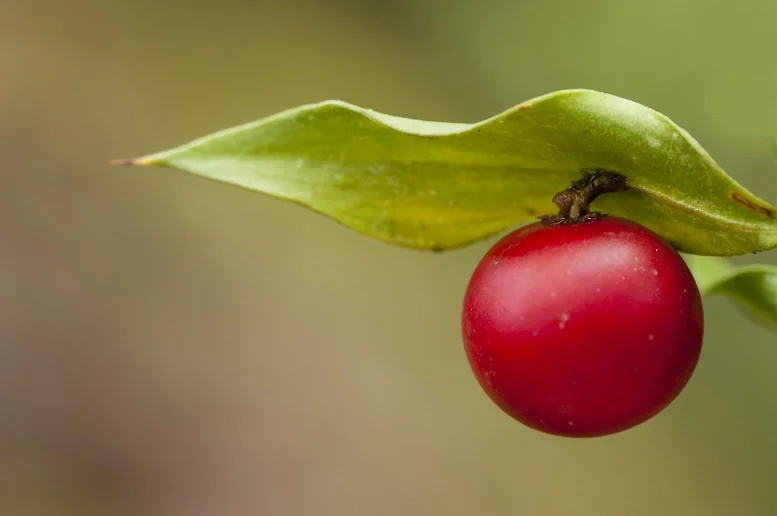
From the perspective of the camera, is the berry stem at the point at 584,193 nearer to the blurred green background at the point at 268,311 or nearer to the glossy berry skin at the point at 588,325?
the glossy berry skin at the point at 588,325

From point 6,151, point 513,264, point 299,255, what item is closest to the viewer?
point 513,264

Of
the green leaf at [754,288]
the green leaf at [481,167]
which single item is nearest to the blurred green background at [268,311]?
the green leaf at [754,288]

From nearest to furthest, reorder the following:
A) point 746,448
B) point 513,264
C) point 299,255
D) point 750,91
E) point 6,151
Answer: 1. point 513,264
2. point 750,91
3. point 746,448
4. point 6,151
5. point 299,255

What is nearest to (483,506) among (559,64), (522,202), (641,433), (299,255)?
(641,433)

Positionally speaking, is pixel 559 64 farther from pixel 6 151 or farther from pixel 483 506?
pixel 6 151

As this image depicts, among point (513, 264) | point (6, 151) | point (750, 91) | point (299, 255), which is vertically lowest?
point (299, 255)

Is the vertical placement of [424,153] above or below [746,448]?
above

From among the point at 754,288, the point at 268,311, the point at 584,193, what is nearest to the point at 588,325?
the point at 584,193
